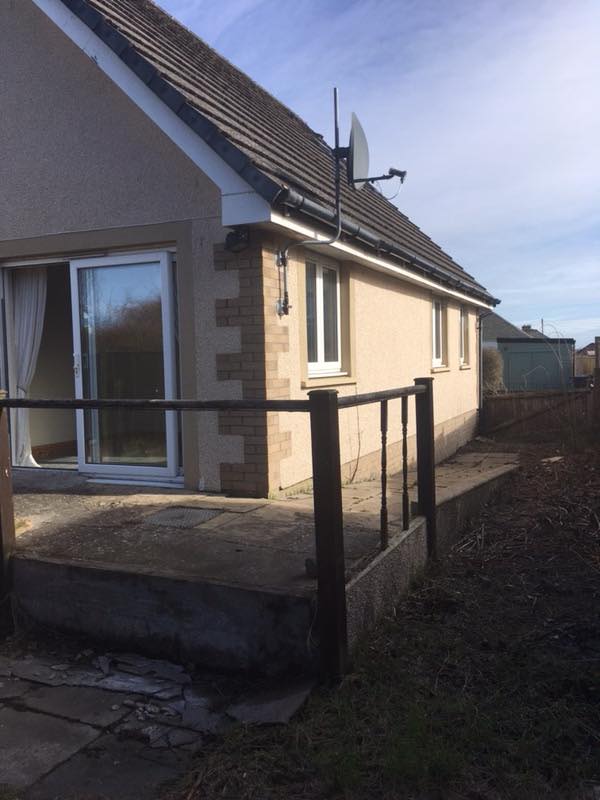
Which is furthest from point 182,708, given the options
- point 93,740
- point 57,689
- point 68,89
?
point 68,89

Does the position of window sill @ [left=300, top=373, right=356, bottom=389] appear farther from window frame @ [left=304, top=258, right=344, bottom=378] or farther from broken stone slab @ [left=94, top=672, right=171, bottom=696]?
broken stone slab @ [left=94, top=672, right=171, bottom=696]

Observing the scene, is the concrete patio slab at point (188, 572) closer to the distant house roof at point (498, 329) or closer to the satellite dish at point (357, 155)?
the satellite dish at point (357, 155)

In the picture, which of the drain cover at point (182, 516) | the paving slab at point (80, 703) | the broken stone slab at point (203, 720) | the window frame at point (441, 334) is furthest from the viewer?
the window frame at point (441, 334)

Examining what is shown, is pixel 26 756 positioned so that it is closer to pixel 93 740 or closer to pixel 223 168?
pixel 93 740

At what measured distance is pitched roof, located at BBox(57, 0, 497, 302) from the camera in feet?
18.3

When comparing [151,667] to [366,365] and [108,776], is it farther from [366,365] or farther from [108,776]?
[366,365]

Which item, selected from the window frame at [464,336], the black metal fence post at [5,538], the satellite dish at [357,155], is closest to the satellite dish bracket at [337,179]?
the satellite dish at [357,155]

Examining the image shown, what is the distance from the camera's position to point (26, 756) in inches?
118

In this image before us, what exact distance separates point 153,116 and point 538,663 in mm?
5086

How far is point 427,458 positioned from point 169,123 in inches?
138

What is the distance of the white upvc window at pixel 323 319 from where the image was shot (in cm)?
719

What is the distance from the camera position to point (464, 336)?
15250 millimetres

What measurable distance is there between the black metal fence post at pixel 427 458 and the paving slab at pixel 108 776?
2.81 m

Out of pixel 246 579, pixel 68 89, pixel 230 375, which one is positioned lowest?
pixel 246 579
